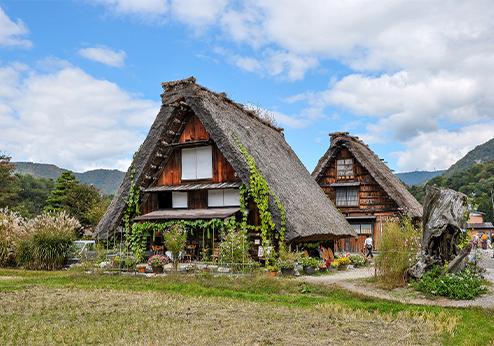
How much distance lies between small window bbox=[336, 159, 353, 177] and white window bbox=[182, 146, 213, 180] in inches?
510

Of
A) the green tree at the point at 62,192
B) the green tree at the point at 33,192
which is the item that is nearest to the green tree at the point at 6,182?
the green tree at the point at 62,192

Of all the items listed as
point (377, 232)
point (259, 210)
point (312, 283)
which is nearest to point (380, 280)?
point (312, 283)

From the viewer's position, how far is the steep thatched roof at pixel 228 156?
63.8 ft

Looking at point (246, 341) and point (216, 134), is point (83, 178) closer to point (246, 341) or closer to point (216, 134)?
point (216, 134)

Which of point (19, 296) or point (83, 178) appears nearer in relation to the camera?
point (19, 296)

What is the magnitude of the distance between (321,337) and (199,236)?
13682 millimetres

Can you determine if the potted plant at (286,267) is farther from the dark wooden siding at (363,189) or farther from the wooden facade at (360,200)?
the dark wooden siding at (363,189)

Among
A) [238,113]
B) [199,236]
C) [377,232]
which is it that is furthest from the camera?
[377,232]

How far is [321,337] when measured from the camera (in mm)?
8297

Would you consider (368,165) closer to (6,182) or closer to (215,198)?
(215,198)

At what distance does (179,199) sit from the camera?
73.8 feet

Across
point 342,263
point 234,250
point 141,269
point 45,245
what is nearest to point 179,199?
point 141,269

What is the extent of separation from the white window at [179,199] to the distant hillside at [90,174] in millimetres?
113692

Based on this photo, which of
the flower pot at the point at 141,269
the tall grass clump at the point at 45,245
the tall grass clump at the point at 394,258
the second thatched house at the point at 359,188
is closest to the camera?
the tall grass clump at the point at 394,258
